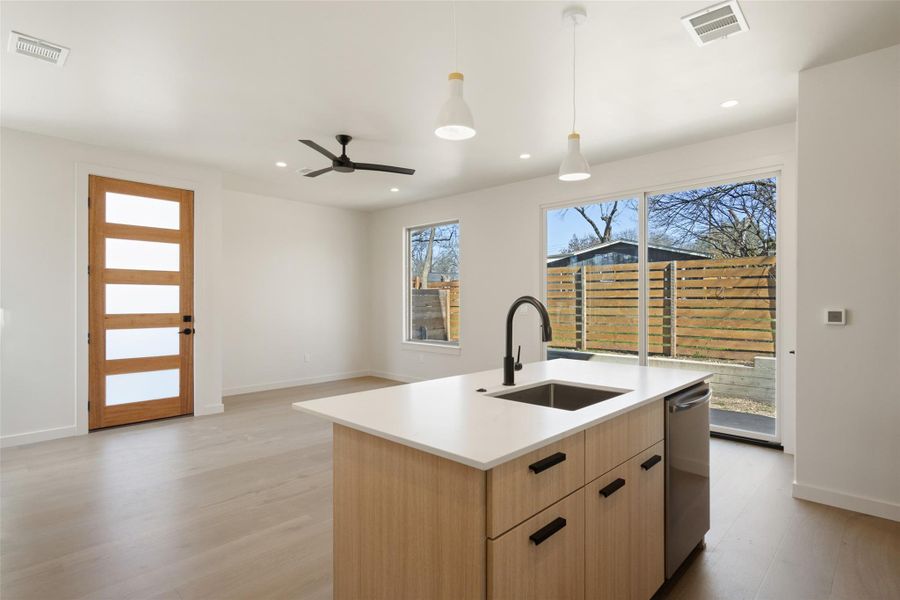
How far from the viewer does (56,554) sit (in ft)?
7.56

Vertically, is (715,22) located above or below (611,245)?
above

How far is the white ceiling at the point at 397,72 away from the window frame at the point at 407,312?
203 centimetres

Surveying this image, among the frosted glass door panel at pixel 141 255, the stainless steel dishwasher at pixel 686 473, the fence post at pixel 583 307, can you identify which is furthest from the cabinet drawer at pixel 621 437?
the frosted glass door panel at pixel 141 255

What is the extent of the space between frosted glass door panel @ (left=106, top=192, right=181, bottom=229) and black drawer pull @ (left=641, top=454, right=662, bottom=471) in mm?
5116

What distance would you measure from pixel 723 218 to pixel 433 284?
386cm

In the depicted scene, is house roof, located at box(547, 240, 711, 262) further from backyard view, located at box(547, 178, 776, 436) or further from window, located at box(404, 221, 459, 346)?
window, located at box(404, 221, 459, 346)

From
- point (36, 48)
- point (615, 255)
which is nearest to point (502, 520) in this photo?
point (36, 48)

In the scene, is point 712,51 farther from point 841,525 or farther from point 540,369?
point 841,525

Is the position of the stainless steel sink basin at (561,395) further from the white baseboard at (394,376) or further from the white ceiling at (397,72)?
the white baseboard at (394,376)

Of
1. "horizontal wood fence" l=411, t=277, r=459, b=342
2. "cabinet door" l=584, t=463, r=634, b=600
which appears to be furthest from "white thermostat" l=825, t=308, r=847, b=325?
"horizontal wood fence" l=411, t=277, r=459, b=342

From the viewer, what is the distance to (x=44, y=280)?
13.9 feet

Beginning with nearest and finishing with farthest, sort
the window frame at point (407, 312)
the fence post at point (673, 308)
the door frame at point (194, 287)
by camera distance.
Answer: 1. the door frame at point (194, 287)
2. the fence post at point (673, 308)
3. the window frame at point (407, 312)

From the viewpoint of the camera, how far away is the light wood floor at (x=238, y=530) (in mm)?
2059

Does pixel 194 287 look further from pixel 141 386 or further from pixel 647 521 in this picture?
pixel 647 521
